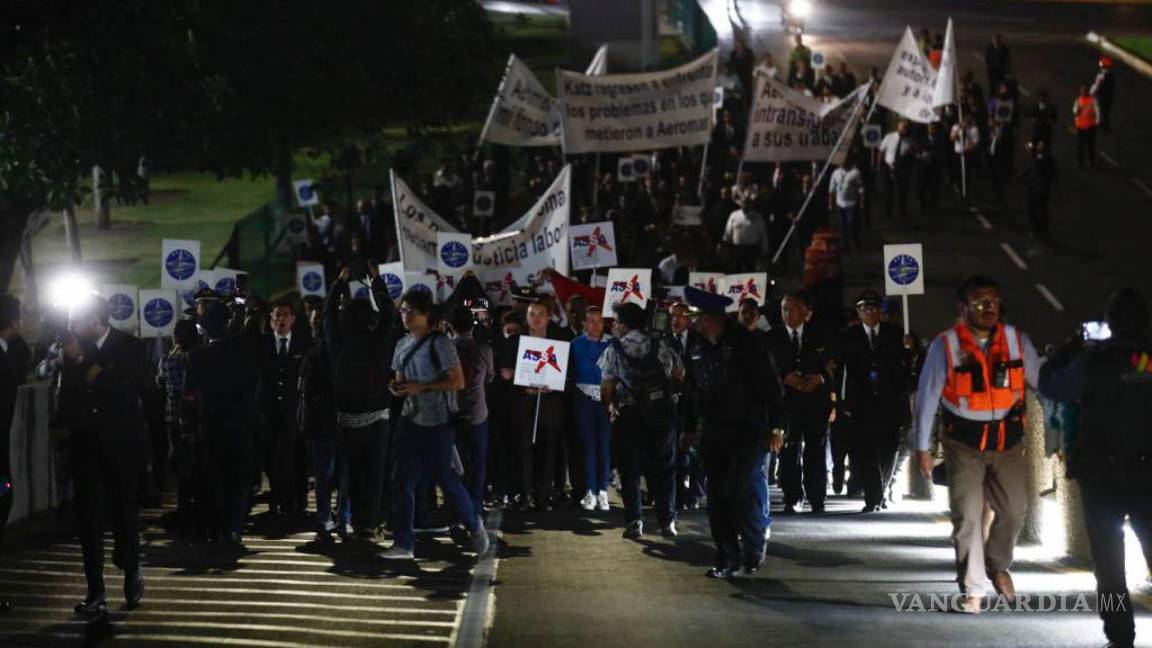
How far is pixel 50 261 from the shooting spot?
46625 mm

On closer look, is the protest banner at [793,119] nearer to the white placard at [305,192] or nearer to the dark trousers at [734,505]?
the white placard at [305,192]

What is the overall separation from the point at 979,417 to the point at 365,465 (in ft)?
18.5

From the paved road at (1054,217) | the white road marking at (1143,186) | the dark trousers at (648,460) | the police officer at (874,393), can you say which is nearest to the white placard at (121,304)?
the police officer at (874,393)

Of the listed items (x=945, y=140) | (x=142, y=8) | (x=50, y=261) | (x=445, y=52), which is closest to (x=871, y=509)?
(x=142, y=8)

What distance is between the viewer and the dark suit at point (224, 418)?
15688 mm

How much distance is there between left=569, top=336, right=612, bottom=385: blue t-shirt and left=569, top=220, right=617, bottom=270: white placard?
6.76 metres

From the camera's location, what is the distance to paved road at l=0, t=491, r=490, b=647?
12133 millimetres

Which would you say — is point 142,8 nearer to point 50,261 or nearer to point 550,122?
point 550,122

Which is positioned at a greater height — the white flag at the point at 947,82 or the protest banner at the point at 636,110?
the white flag at the point at 947,82

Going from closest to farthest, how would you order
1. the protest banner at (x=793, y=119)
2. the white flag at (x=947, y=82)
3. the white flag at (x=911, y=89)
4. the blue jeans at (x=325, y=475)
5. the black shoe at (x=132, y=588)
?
the black shoe at (x=132, y=588) < the blue jeans at (x=325, y=475) < the protest banner at (x=793, y=119) < the white flag at (x=911, y=89) < the white flag at (x=947, y=82)

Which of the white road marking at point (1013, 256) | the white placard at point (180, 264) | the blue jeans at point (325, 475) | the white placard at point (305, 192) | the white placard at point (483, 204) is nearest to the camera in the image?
the blue jeans at point (325, 475)

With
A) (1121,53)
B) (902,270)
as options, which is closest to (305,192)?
(902,270)

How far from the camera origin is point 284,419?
60.6 feet

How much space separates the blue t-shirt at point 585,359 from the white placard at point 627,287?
2.53 meters
